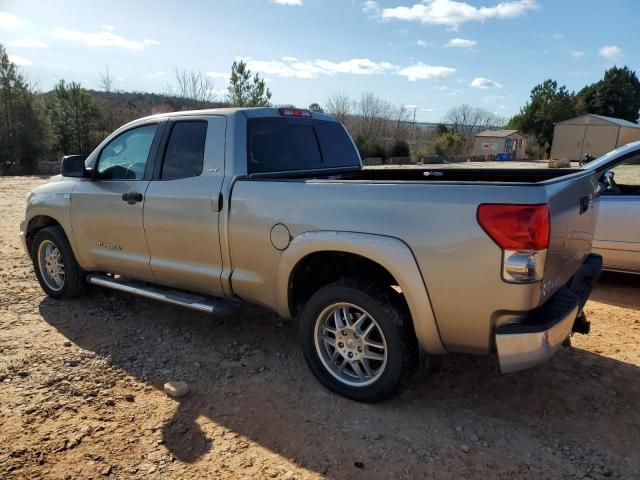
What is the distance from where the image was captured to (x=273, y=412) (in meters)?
3.17

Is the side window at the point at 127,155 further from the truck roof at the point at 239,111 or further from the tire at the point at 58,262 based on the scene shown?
the tire at the point at 58,262

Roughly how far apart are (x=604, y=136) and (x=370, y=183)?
52.6 meters

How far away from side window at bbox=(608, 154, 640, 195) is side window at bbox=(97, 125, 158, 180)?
4958 millimetres

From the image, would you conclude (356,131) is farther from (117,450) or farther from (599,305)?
(117,450)

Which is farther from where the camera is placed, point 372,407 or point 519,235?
point 372,407

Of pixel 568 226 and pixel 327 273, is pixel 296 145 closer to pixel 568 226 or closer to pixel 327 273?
pixel 327 273

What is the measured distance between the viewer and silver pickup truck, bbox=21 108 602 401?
101 inches

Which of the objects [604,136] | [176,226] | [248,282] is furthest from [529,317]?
[604,136]

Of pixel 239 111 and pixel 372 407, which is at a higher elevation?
pixel 239 111

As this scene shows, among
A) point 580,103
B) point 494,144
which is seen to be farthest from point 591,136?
point 580,103

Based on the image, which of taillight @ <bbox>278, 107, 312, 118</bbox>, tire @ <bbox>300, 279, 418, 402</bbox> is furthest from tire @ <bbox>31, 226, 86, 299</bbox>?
tire @ <bbox>300, 279, 418, 402</bbox>

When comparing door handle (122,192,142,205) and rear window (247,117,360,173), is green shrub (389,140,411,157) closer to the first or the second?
rear window (247,117,360,173)

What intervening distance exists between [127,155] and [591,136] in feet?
172

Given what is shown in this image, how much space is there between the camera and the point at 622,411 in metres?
3.14
